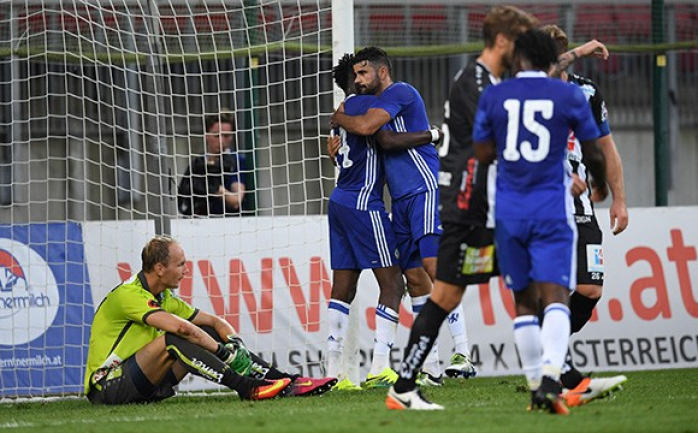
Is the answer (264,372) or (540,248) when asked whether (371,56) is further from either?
(540,248)

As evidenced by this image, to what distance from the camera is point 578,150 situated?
7898 millimetres

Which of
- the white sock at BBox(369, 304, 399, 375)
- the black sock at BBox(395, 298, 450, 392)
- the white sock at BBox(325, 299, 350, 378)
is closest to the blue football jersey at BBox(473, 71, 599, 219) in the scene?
the black sock at BBox(395, 298, 450, 392)

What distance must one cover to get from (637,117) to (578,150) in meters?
7.30

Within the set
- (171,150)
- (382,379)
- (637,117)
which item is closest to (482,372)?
(382,379)

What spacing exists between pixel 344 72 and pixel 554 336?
3469 mm

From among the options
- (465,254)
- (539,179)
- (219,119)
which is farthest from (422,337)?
(219,119)

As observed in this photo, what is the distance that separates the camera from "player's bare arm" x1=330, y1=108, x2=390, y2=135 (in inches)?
346

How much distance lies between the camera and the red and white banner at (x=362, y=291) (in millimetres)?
10555

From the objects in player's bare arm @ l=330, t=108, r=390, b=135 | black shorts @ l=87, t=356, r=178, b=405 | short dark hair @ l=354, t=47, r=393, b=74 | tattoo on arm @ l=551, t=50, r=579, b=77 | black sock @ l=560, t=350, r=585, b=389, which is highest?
short dark hair @ l=354, t=47, r=393, b=74

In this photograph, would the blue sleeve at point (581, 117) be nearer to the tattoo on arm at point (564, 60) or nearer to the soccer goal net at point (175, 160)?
the tattoo on arm at point (564, 60)

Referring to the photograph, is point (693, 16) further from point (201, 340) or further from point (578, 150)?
point (201, 340)

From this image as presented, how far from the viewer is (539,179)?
20.3 ft

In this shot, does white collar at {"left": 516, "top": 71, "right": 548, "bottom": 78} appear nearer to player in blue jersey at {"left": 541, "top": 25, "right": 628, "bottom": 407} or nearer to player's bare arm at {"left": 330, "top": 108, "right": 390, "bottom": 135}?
player in blue jersey at {"left": 541, "top": 25, "right": 628, "bottom": 407}

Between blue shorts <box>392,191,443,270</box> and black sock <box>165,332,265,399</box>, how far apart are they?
1579mm
